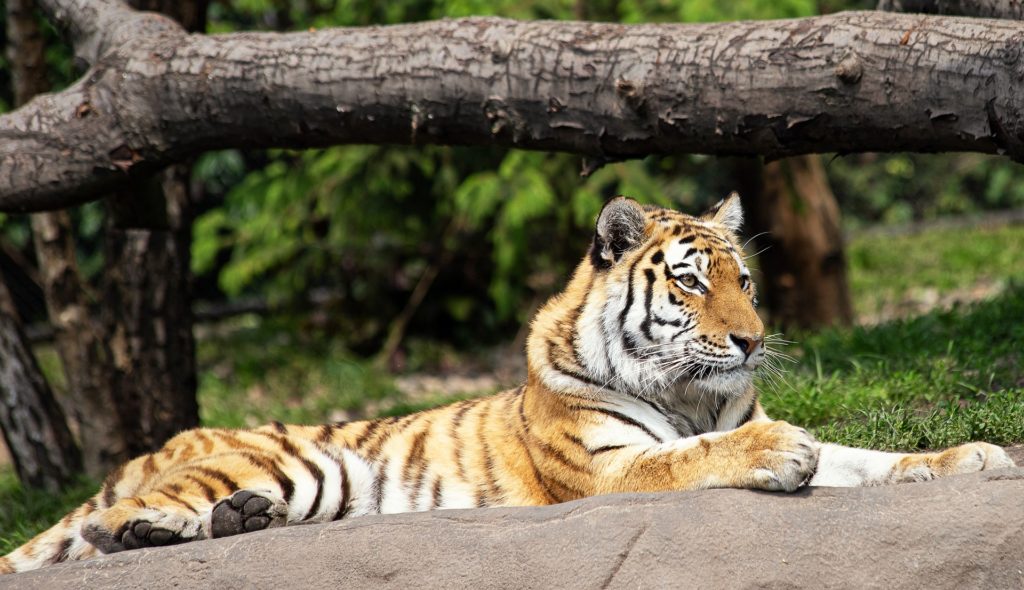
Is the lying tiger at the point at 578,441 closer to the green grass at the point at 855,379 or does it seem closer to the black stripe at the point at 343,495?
the black stripe at the point at 343,495

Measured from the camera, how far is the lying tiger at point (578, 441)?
3533 mm

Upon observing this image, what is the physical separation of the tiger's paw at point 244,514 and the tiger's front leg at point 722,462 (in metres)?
1.01

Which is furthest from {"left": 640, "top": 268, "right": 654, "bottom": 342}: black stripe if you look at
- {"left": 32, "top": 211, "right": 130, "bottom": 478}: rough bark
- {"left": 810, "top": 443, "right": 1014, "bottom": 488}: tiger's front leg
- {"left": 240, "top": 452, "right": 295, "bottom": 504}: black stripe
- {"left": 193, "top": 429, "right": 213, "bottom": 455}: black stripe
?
{"left": 32, "top": 211, "right": 130, "bottom": 478}: rough bark

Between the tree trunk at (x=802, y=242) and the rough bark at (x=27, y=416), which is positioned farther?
the tree trunk at (x=802, y=242)

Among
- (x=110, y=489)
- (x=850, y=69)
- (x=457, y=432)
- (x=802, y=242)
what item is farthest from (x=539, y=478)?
(x=802, y=242)

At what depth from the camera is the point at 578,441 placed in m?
3.76

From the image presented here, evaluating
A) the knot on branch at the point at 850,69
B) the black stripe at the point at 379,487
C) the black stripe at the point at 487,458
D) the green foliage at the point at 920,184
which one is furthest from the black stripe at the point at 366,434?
the green foliage at the point at 920,184

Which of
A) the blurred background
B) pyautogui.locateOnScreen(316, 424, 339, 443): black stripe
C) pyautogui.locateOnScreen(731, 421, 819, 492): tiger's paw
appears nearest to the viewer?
pyautogui.locateOnScreen(731, 421, 819, 492): tiger's paw

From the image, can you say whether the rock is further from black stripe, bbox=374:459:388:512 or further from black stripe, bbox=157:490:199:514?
black stripe, bbox=374:459:388:512

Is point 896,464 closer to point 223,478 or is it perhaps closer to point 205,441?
point 223,478

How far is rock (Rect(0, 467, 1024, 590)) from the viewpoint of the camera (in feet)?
9.96

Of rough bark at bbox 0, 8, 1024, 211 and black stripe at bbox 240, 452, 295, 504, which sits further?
rough bark at bbox 0, 8, 1024, 211

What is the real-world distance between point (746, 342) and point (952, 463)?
2.27 ft

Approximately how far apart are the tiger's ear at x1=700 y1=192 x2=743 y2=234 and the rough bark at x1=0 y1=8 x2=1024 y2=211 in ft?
0.95
